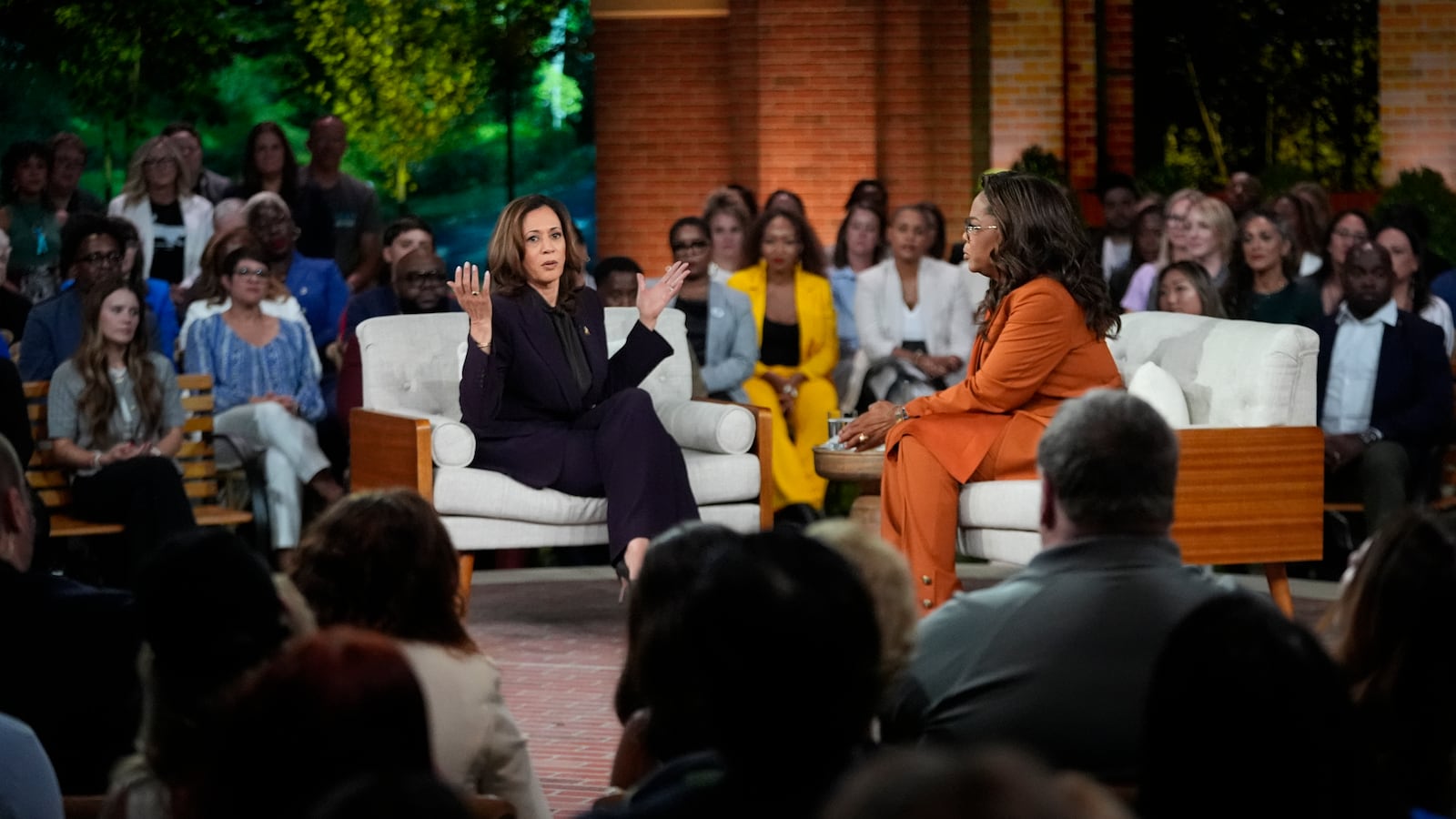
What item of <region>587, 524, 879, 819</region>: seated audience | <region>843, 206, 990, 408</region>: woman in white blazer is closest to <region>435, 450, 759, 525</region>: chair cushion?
<region>843, 206, 990, 408</region>: woman in white blazer

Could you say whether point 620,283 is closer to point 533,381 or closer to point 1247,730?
point 533,381

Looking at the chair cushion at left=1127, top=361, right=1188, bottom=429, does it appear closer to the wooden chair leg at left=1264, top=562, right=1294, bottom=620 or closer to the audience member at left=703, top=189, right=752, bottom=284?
the wooden chair leg at left=1264, top=562, right=1294, bottom=620

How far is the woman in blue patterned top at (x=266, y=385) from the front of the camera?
289 inches

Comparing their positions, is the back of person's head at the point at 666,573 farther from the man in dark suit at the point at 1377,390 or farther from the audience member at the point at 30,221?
the audience member at the point at 30,221

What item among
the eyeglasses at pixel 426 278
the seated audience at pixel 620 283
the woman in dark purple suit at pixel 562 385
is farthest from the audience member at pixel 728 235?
the woman in dark purple suit at pixel 562 385

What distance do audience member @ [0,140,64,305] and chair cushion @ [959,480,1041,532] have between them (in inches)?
176

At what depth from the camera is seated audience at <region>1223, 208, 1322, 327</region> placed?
7.48 metres

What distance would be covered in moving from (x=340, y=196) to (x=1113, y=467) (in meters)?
7.13

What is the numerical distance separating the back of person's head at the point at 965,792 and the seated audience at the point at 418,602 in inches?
59.4

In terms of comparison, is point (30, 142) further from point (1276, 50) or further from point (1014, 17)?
point (1276, 50)

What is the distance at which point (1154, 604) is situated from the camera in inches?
108

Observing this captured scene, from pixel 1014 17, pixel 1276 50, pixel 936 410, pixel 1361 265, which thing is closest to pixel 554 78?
pixel 1014 17

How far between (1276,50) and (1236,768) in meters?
14.1

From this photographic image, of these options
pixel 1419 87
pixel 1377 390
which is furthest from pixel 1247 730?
pixel 1419 87
